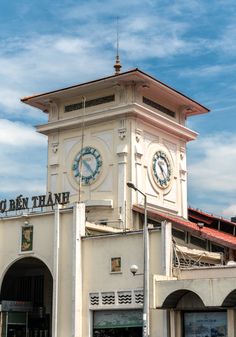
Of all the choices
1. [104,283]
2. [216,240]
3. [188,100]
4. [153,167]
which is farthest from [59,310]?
[188,100]

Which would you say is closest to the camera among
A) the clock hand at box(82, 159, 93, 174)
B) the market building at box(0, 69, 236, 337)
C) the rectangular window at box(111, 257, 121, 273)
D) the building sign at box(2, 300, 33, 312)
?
the market building at box(0, 69, 236, 337)

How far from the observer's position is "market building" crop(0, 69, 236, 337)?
34.5 metres

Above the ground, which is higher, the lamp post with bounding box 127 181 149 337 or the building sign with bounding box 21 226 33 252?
the building sign with bounding box 21 226 33 252

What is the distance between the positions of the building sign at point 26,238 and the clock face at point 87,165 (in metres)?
7.09

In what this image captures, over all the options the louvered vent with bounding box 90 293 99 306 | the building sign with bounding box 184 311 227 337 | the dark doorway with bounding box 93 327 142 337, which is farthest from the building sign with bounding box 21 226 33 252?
the building sign with bounding box 184 311 227 337

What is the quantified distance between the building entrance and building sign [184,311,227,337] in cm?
1145

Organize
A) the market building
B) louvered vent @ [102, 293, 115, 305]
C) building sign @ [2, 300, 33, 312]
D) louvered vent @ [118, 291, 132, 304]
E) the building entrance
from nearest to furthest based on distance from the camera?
1. the market building
2. louvered vent @ [118, 291, 132, 304]
3. louvered vent @ [102, 293, 115, 305]
4. building sign @ [2, 300, 33, 312]
5. the building entrance

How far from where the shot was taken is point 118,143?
4638 centimetres

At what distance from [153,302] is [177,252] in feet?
13.3

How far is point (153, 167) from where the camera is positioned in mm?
47688

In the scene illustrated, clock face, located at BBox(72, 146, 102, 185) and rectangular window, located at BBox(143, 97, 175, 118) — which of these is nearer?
clock face, located at BBox(72, 146, 102, 185)

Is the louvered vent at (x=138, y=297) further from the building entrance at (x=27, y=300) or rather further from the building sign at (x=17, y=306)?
the building sign at (x=17, y=306)

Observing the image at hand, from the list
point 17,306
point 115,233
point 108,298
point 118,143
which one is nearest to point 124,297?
point 108,298

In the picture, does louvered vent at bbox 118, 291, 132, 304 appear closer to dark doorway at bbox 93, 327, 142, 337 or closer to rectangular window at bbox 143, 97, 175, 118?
dark doorway at bbox 93, 327, 142, 337
